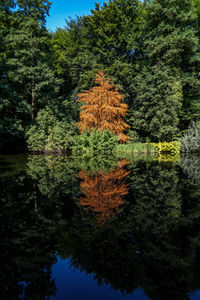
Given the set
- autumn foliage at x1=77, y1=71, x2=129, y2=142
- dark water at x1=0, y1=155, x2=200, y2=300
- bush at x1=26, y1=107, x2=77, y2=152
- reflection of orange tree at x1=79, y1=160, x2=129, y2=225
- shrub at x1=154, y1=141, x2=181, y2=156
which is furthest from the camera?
autumn foliage at x1=77, y1=71, x2=129, y2=142

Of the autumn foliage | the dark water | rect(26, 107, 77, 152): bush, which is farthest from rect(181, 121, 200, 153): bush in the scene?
the dark water

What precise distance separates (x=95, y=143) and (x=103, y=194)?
1147cm

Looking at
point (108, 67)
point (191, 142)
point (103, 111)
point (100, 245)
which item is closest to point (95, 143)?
point (103, 111)

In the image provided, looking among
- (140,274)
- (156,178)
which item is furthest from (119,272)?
(156,178)

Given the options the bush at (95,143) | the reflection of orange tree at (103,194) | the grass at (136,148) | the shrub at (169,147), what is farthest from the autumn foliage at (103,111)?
the reflection of orange tree at (103,194)

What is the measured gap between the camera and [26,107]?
58.0ft

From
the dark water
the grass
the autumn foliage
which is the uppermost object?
the autumn foliage

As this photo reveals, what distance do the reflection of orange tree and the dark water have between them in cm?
2

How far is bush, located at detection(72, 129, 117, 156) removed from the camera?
15789 mm

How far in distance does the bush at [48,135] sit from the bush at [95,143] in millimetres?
1661

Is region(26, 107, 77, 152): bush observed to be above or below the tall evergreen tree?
below

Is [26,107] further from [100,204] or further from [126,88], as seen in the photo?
[100,204]

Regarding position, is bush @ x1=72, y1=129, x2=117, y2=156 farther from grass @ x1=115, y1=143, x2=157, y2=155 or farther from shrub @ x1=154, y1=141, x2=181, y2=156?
shrub @ x1=154, y1=141, x2=181, y2=156

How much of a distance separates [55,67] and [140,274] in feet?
84.1
